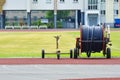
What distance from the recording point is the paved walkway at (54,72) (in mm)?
17125

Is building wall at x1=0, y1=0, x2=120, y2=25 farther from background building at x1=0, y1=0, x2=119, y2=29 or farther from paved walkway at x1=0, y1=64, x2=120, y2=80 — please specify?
paved walkway at x1=0, y1=64, x2=120, y2=80

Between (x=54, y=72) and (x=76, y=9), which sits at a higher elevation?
(x=76, y=9)

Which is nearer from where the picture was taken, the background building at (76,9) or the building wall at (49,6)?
the building wall at (49,6)

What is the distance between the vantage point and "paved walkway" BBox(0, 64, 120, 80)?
17125 mm

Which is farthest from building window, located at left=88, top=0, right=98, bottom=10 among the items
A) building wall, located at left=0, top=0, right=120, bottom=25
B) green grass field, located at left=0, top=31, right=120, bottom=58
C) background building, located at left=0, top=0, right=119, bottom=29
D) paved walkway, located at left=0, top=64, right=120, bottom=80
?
paved walkway, located at left=0, top=64, right=120, bottom=80

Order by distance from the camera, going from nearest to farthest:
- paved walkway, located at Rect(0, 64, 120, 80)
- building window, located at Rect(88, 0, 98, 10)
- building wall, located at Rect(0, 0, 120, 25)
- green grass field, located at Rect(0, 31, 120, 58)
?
1. paved walkway, located at Rect(0, 64, 120, 80)
2. green grass field, located at Rect(0, 31, 120, 58)
3. building wall, located at Rect(0, 0, 120, 25)
4. building window, located at Rect(88, 0, 98, 10)

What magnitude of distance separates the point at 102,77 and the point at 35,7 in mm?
88217

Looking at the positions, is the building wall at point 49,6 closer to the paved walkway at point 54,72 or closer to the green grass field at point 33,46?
the green grass field at point 33,46

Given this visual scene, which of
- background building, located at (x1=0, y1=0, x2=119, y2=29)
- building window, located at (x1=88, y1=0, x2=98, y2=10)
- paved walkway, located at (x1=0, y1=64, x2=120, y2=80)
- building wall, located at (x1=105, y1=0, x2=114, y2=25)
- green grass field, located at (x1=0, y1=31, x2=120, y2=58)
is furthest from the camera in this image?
building wall, located at (x1=105, y1=0, x2=114, y2=25)

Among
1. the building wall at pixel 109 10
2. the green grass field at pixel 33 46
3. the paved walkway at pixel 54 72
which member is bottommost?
the green grass field at pixel 33 46

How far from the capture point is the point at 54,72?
1891 centimetres

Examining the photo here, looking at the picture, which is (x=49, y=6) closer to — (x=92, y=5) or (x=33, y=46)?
(x=92, y=5)

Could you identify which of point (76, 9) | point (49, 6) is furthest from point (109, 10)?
point (49, 6)

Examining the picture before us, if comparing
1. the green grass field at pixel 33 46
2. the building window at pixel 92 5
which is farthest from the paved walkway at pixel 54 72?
the building window at pixel 92 5
